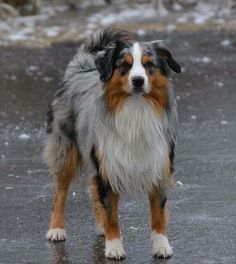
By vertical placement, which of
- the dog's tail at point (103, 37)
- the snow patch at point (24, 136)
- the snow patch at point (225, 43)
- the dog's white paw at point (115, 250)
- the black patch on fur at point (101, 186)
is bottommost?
the snow patch at point (225, 43)

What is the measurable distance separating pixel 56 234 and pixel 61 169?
0.58 metres

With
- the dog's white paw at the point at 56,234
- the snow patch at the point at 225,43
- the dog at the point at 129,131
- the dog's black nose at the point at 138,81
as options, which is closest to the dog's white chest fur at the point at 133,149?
the dog at the point at 129,131

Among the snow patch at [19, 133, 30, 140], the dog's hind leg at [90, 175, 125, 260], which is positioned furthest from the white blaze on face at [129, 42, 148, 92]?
the snow patch at [19, 133, 30, 140]

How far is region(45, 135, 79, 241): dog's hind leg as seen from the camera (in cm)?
788

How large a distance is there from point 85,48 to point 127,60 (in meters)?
1.51

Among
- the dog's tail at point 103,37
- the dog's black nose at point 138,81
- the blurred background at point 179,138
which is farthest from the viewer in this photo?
the dog's tail at point 103,37

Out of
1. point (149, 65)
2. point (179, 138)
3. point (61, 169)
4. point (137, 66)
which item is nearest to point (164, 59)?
point (149, 65)

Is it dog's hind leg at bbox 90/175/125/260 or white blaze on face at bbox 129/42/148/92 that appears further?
dog's hind leg at bbox 90/175/125/260

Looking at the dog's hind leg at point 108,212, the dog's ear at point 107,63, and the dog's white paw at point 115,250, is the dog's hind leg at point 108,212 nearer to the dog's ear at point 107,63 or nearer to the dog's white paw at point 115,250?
the dog's white paw at point 115,250

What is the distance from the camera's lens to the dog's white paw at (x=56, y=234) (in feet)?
25.2

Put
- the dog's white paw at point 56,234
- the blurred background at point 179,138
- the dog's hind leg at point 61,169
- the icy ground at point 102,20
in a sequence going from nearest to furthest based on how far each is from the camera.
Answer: the blurred background at point 179,138, the dog's white paw at point 56,234, the dog's hind leg at point 61,169, the icy ground at point 102,20

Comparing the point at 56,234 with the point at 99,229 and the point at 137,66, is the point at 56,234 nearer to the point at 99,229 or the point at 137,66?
the point at 99,229

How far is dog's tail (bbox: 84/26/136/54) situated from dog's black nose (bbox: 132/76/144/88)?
1.23 metres

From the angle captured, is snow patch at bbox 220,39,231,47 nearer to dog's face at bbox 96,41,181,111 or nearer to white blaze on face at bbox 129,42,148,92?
dog's face at bbox 96,41,181,111
